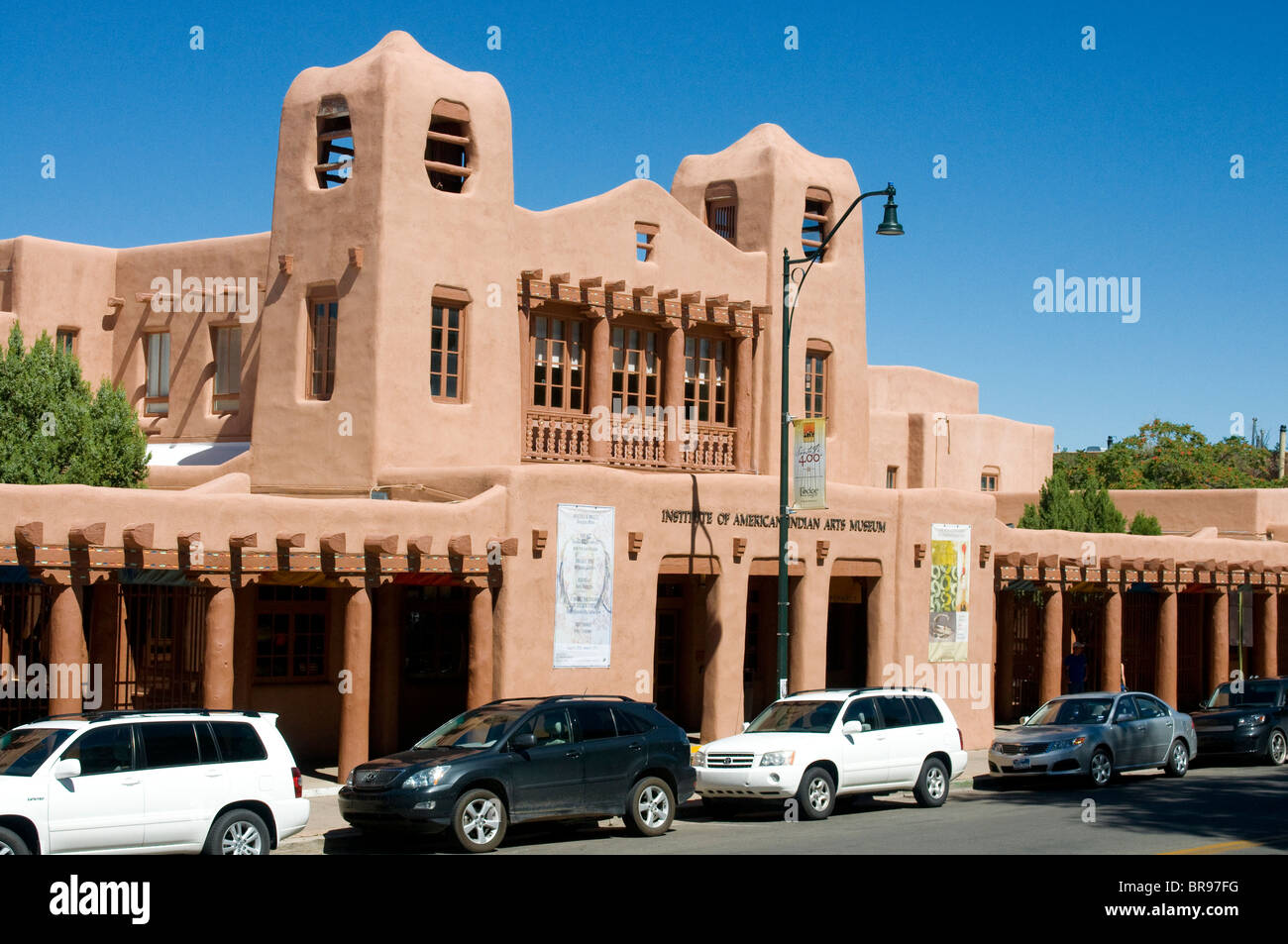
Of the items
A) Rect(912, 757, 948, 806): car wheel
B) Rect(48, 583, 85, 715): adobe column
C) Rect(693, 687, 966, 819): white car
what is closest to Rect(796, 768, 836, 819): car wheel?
Rect(693, 687, 966, 819): white car

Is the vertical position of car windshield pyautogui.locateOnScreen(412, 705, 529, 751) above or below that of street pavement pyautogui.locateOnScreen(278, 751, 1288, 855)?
above

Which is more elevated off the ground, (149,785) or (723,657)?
(723,657)

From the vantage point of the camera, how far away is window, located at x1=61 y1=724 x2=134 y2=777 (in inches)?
538

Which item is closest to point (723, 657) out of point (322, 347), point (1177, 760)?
point (1177, 760)

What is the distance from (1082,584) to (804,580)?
8.59 metres

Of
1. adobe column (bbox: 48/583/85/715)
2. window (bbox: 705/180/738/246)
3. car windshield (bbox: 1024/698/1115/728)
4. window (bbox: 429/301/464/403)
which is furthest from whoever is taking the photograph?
window (bbox: 705/180/738/246)

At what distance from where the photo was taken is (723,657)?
25.2m

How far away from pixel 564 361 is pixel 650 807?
1152 cm

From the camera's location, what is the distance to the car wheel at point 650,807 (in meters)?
17.5

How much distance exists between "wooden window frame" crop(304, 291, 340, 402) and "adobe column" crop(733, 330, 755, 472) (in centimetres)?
828

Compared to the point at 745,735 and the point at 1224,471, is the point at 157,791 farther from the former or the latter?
the point at 1224,471

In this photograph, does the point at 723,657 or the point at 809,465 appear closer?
the point at 809,465

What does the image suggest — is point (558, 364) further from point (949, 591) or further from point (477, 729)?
point (477, 729)

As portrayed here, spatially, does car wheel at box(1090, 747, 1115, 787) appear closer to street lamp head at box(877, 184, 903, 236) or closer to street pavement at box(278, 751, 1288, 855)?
street pavement at box(278, 751, 1288, 855)
